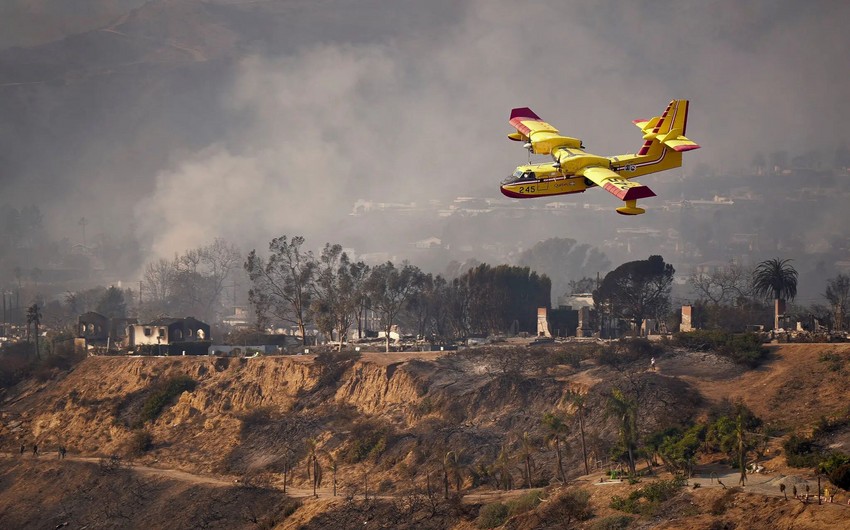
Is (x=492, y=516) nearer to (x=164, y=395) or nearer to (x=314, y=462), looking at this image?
(x=314, y=462)

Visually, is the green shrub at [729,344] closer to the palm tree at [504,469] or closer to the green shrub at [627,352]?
the green shrub at [627,352]

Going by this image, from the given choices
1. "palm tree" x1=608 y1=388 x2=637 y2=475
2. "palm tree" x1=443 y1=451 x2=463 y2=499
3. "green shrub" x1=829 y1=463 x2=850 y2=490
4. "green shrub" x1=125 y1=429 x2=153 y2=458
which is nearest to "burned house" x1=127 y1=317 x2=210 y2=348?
"green shrub" x1=125 y1=429 x2=153 y2=458

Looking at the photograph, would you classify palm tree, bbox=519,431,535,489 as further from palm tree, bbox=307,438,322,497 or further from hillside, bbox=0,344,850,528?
palm tree, bbox=307,438,322,497

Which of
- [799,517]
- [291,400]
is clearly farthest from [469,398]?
[799,517]

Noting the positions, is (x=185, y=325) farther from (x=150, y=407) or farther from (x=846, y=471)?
(x=846, y=471)

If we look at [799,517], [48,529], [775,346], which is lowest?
[48,529]

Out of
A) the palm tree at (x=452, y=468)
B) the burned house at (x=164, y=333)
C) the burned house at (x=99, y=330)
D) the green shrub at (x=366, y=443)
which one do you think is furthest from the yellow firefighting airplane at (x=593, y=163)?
the burned house at (x=99, y=330)
